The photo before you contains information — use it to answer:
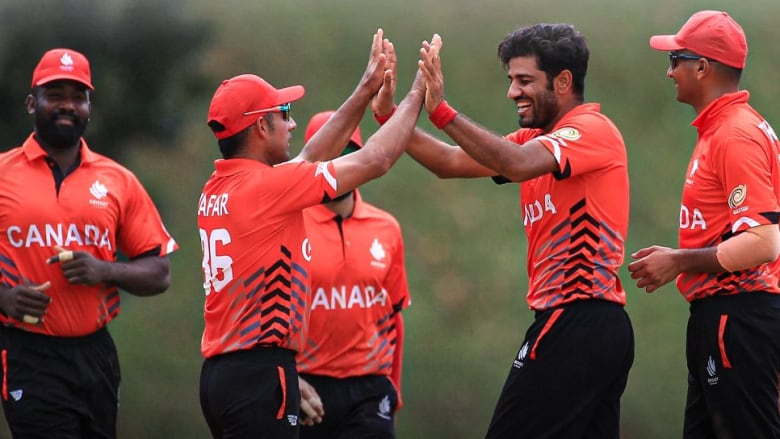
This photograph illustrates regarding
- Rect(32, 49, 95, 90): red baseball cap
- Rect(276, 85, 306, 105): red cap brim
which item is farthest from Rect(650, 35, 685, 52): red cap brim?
Rect(32, 49, 95, 90): red baseball cap

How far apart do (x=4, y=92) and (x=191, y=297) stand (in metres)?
2.00

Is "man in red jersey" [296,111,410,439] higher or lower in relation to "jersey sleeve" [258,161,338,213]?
lower

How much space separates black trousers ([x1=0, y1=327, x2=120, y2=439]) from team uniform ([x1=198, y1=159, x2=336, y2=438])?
1.42m

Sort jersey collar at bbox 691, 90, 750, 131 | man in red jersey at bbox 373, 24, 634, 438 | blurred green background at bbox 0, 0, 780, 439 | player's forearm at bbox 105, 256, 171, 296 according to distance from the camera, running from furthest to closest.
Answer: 1. blurred green background at bbox 0, 0, 780, 439
2. player's forearm at bbox 105, 256, 171, 296
3. jersey collar at bbox 691, 90, 750, 131
4. man in red jersey at bbox 373, 24, 634, 438

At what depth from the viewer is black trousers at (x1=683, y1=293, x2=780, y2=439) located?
17.5ft

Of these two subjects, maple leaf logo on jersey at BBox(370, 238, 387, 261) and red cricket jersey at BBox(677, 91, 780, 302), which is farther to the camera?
maple leaf logo on jersey at BBox(370, 238, 387, 261)

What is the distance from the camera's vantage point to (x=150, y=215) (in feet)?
22.5

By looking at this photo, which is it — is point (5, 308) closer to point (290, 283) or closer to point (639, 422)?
point (290, 283)

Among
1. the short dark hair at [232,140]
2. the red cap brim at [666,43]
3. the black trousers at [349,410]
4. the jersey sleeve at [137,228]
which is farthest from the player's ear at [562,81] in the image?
the jersey sleeve at [137,228]

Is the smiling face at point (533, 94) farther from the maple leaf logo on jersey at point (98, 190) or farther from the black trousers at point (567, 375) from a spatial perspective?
the maple leaf logo on jersey at point (98, 190)

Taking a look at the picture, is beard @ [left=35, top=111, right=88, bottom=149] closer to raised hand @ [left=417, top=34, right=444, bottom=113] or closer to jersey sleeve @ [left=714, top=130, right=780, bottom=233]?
raised hand @ [left=417, top=34, right=444, bottom=113]

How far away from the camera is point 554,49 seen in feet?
17.9

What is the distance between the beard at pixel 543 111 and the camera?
5.49 meters

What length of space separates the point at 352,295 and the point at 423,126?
223 cm
